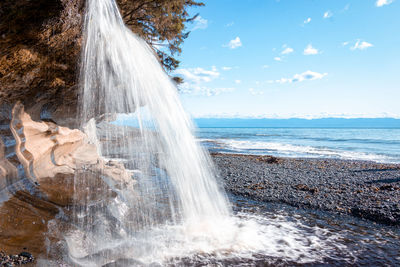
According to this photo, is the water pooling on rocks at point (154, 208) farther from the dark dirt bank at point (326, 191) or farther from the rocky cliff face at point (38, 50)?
the dark dirt bank at point (326, 191)

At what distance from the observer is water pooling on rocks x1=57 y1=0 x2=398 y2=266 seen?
18.3 ft

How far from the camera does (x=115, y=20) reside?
6680 millimetres

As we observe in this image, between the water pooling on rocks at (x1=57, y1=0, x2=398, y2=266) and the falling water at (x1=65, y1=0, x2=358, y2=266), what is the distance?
0.08 feet

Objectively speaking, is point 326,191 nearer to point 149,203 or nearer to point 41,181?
point 149,203

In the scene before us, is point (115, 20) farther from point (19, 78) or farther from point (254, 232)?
point (254, 232)

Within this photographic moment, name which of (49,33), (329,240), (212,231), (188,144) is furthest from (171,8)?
(329,240)

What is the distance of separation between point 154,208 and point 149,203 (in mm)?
499

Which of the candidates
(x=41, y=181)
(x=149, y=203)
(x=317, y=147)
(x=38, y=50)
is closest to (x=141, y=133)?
(x=149, y=203)

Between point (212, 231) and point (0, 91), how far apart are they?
712 cm

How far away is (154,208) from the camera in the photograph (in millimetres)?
8547

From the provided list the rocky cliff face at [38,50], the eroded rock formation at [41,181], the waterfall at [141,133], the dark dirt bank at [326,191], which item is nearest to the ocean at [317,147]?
the waterfall at [141,133]

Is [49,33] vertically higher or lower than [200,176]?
higher

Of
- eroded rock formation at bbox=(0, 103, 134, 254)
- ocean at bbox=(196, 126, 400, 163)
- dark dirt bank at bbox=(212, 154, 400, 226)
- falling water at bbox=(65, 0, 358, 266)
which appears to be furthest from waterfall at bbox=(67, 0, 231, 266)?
dark dirt bank at bbox=(212, 154, 400, 226)

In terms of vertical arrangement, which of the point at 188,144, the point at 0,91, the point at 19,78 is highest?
the point at 19,78
